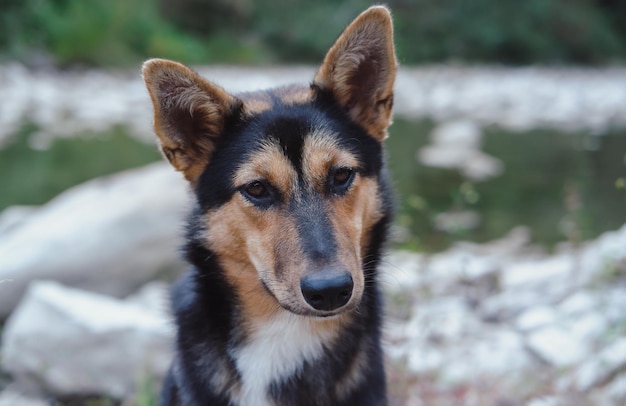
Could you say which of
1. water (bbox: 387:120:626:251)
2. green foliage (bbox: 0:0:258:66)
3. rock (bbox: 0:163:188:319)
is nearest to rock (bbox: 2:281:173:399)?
rock (bbox: 0:163:188:319)

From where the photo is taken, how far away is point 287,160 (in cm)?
344

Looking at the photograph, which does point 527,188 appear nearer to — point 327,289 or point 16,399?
point 16,399

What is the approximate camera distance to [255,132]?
354cm

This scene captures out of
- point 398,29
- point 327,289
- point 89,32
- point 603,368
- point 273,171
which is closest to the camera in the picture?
point 327,289

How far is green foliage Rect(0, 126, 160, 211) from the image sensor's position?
10.1 m

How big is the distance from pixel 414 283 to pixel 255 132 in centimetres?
310

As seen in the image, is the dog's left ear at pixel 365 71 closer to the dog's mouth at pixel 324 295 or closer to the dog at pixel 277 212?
the dog at pixel 277 212

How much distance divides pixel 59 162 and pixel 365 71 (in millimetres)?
8974

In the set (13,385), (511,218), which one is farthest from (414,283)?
(511,218)

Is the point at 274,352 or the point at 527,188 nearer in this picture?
the point at 274,352

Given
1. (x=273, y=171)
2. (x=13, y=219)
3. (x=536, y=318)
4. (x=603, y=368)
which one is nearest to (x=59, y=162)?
(x=13, y=219)

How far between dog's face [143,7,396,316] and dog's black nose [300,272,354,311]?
5cm

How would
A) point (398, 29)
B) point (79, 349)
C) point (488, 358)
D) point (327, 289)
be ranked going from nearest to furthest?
point (327, 289) → point (79, 349) → point (488, 358) → point (398, 29)

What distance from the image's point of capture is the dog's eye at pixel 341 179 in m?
3.49
